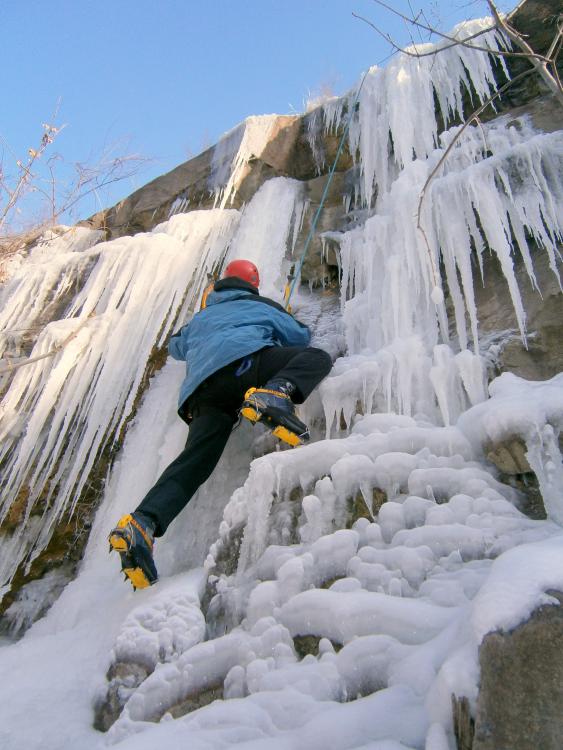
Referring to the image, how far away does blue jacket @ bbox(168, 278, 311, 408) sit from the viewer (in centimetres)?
260

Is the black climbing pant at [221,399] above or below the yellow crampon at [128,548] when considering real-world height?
above

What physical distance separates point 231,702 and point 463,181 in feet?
9.09

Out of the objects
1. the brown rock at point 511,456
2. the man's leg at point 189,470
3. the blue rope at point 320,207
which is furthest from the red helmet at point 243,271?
the brown rock at point 511,456

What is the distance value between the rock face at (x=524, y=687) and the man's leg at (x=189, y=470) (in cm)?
147

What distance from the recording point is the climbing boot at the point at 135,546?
1.97 meters

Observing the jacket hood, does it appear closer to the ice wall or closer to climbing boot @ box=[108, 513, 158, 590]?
the ice wall

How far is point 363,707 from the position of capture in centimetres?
109

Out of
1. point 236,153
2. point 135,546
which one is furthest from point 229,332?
point 236,153

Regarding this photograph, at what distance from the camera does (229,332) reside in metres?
2.68

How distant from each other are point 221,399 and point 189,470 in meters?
0.39

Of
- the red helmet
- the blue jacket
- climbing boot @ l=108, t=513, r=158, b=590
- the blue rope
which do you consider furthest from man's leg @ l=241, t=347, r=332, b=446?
the blue rope

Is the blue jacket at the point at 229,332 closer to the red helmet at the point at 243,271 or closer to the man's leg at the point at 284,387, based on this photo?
the man's leg at the point at 284,387

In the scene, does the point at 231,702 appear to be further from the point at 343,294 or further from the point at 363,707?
the point at 343,294

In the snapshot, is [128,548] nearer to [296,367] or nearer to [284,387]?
[284,387]
